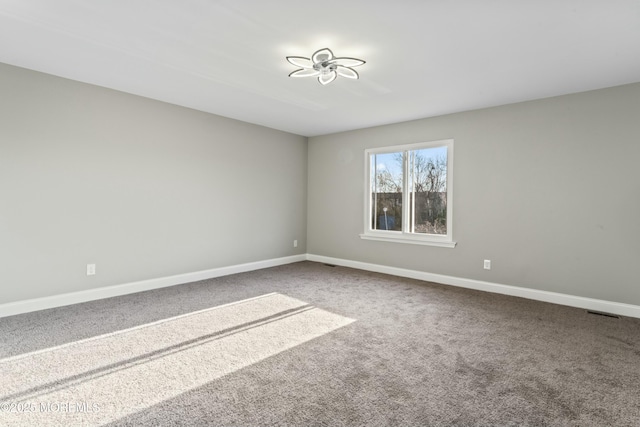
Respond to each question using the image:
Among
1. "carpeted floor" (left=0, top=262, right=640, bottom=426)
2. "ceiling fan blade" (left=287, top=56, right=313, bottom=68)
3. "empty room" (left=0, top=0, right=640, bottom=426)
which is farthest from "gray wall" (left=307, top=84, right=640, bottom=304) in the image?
"ceiling fan blade" (left=287, top=56, right=313, bottom=68)

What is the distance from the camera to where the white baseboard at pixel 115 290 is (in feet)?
10.6

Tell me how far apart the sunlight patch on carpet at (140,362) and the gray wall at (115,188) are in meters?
1.35

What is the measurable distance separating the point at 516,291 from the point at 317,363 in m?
3.08

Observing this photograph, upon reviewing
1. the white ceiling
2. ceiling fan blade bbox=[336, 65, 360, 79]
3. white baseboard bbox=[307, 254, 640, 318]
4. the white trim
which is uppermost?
the white ceiling

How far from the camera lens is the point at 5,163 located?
10.3 feet

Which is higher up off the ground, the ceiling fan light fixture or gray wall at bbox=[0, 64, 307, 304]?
the ceiling fan light fixture

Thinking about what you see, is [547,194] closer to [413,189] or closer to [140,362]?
[413,189]

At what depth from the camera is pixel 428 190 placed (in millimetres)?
4941

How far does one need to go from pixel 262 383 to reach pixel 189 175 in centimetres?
334

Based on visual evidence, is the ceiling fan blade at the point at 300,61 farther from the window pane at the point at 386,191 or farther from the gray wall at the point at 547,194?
the window pane at the point at 386,191

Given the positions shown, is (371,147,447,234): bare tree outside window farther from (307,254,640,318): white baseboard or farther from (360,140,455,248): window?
(307,254,640,318): white baseboard

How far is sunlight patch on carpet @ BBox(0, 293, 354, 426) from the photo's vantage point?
1.80 meters

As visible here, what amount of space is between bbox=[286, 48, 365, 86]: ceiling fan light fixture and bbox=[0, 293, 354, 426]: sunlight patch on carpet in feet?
7.86

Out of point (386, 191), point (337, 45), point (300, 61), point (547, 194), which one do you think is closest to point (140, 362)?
point (300, 61)
